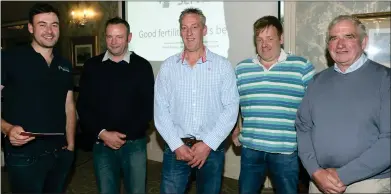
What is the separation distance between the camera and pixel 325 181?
1778mm

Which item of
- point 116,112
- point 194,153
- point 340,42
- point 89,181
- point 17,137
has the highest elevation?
point 340,42

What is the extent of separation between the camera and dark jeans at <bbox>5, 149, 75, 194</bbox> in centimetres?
194

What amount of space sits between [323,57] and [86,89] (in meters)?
2.07

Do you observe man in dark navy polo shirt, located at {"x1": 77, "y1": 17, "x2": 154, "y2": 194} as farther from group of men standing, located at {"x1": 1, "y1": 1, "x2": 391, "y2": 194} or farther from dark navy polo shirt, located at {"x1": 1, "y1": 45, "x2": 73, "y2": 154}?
dark navy polo shirt, located at {"x1": 1, "y1": 45, "x2": 73, "y2": 154}

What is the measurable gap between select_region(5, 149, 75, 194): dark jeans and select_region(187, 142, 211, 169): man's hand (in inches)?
33.1

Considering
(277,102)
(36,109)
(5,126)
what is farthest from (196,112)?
(5,126)

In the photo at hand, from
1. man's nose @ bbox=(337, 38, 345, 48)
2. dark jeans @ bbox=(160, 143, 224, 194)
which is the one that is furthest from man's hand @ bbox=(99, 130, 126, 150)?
man's nose @ bbox=(337, 38, 345, 48)

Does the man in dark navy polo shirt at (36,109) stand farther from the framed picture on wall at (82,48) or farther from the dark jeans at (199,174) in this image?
the framed picture on wall at (82,48)

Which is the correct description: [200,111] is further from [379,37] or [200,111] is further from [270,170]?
[379,37]

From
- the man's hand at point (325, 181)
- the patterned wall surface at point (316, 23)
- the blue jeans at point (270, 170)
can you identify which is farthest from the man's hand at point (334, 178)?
the patterned wall surface at point (316, 23)

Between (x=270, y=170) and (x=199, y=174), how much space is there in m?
0.47

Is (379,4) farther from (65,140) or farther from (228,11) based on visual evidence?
(65,140)

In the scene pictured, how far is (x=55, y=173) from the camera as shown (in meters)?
2.11

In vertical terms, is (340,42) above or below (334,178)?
above
